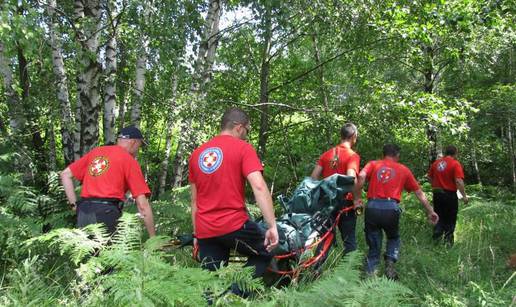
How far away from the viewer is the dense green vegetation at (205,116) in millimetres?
2912

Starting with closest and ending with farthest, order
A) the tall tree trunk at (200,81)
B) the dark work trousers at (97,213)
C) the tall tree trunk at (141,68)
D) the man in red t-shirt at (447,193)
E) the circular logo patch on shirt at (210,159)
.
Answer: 1. the circular logo patch on shirt at (210,159)
2. the dark work trousers at (97,213)
3. the tall tree trunk at (141,68)
4. the tall tree trunk at (200,81)
5. the man in red t-shirt at (447,193)

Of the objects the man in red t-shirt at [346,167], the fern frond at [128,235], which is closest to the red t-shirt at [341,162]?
the man in red t-shirt at [346,167]

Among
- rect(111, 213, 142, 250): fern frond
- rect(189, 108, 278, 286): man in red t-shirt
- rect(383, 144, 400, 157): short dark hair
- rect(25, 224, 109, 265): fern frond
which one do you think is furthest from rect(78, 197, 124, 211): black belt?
rect(383, 144, 400, 157): short dark hair

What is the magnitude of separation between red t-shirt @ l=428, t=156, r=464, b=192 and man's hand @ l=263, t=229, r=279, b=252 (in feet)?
19.7

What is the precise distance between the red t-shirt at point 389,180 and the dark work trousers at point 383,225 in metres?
0.10

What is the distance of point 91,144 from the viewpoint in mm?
6773

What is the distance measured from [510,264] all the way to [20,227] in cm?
636

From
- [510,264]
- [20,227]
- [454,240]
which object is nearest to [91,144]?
[20,227]

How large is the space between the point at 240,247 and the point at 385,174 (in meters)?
3.09

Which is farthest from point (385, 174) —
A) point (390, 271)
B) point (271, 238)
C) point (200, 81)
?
point (200, 81)

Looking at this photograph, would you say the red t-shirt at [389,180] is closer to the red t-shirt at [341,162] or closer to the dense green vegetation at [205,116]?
the red t-shirt at [341,162]

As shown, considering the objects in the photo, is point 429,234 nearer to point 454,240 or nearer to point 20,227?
point 454,240

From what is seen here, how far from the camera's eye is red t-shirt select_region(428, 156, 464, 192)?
859cm

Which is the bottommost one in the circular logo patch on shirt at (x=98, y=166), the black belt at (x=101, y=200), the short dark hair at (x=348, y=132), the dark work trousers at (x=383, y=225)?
the dark work trousers at (x=383, y=225)
